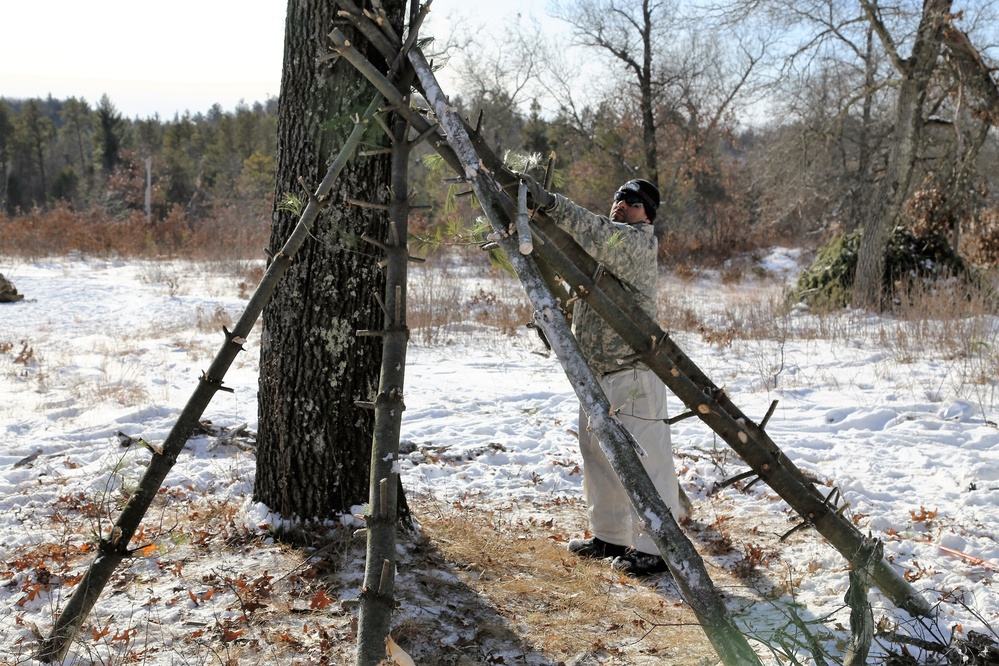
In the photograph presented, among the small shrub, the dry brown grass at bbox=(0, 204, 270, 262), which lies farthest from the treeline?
the small shrub

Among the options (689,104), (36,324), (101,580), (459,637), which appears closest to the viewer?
(101,580)

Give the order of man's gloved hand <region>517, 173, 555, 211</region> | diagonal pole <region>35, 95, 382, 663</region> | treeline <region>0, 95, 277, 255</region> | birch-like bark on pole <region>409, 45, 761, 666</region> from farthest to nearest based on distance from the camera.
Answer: treeline <region>0, 95, 277, 255</region> < man's gloved hand <region>517, 173, 555, 211</region> < diagonal pole <region>35, 95, 382, 663</region> < birch-like bark on pole <region>409, 45, 761, 666</region>

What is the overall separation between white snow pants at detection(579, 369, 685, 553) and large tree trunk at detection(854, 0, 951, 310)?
9659 millimetres

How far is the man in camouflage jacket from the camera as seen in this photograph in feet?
12.0

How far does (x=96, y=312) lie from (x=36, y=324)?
1.19 metres

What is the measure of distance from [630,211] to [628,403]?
1.01 m

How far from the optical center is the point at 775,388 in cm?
730

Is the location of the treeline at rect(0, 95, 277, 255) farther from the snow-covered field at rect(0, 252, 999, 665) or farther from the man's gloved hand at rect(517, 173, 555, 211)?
the man's gloved hand at rect(517, 173, 555, 211)

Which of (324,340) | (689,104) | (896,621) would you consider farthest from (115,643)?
(689,104)

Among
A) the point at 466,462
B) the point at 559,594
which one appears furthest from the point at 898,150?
the point at 559,594

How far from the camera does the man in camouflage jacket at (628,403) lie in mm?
3670

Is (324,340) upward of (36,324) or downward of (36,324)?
upward

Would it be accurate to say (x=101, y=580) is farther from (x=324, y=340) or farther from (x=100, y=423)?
(x=100, y=423)

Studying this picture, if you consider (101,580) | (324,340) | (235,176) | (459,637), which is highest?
(235,176)
